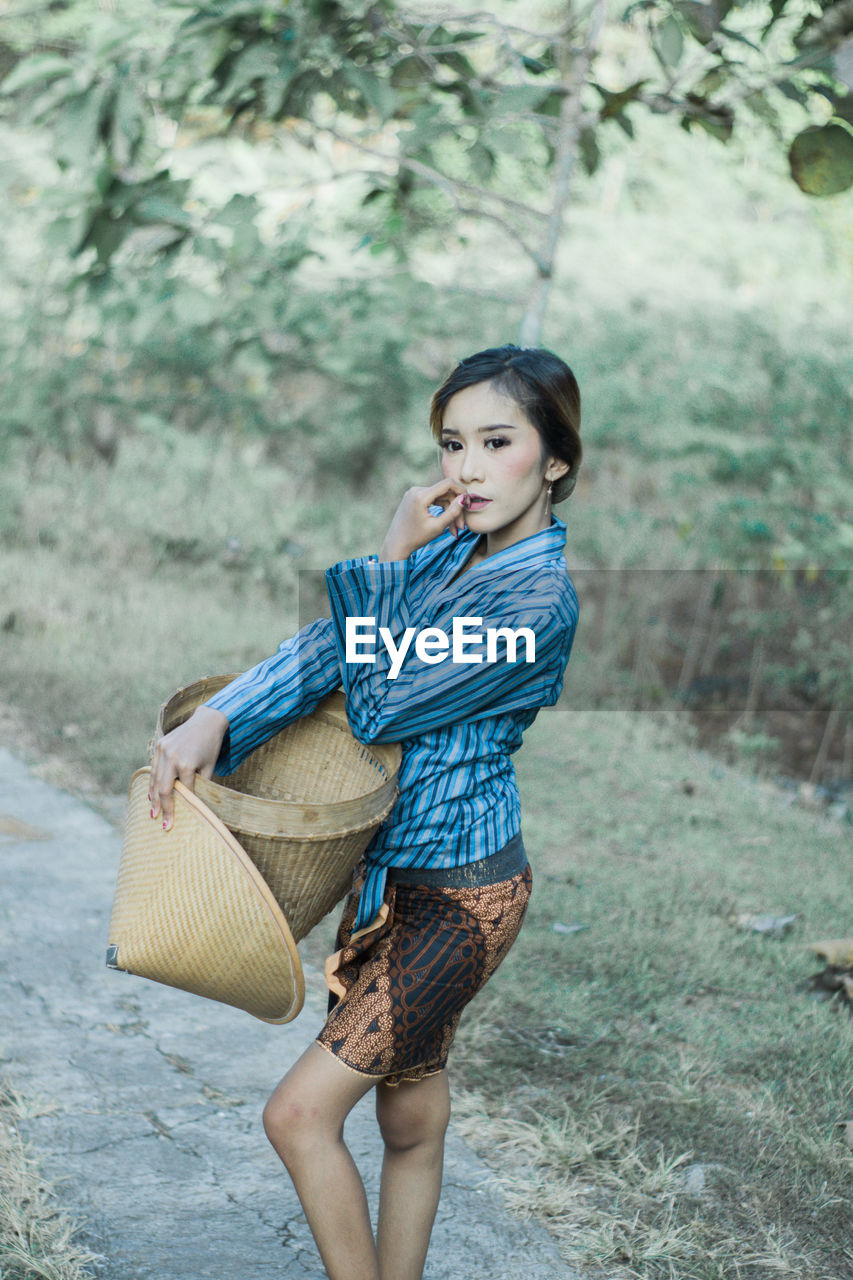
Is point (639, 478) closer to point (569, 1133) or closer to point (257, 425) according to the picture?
point (257, 425)

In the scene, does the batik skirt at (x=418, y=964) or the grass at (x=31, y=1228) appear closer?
the batik skirt at (x=418, y=964)

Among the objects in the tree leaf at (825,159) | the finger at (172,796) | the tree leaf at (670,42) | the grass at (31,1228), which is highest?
the tree leaf at (670,42)

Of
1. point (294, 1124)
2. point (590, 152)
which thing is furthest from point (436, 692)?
point (590, 152)

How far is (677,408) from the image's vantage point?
A: 27.1 ft

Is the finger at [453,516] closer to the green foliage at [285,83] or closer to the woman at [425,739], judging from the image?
the woman at [425,739]

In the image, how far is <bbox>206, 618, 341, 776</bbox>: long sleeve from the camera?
Answer: 176 centimetres

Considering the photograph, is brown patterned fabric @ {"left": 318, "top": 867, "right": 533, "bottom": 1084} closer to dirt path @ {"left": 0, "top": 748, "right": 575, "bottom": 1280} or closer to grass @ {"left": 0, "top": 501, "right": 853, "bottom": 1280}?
dirt path @ {"left": 0, "top": 748, "right": 575, "bottom": 1280}

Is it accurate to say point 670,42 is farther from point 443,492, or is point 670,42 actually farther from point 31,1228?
point 31,1228

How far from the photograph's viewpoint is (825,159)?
2.26m

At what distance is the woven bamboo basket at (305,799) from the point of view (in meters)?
1.53

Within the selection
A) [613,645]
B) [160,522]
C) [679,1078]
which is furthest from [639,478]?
[679,1078]

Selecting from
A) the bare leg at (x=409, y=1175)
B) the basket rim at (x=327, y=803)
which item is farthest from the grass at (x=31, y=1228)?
the basket rim at (x=327, y=803)

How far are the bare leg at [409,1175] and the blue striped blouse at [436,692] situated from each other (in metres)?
0.33

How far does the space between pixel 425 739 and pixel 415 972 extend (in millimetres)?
322
